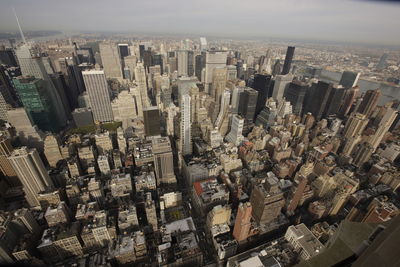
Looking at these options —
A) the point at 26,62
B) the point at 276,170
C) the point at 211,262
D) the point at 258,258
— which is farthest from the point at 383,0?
the point at 26,62

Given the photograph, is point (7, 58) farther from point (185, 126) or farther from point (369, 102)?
point (369, 102)

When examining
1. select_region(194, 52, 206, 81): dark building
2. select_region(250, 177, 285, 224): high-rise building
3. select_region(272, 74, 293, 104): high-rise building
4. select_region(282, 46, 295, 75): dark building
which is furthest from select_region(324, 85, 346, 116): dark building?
select_region(194, 52, 206, 81): dark building

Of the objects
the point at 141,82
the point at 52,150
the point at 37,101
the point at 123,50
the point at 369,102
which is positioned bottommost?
the point at 52,150

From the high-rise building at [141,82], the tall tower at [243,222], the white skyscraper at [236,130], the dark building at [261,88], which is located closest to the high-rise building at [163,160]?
the tall tower at [243,222]

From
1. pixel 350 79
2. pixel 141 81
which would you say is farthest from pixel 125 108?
pixel 350 79

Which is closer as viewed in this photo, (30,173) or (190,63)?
(30,173)

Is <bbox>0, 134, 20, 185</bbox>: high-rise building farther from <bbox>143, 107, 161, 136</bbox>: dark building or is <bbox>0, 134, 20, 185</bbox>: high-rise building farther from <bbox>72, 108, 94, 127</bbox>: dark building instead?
<bbox>143, 107, 161, 136</bbox>: dark building

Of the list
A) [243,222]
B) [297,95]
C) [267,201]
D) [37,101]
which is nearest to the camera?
[243,222]

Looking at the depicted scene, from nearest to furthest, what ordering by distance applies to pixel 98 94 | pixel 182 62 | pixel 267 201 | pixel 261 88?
pixel 267 201
pixel 98 94
pixel 261 88
pixel 182 62
